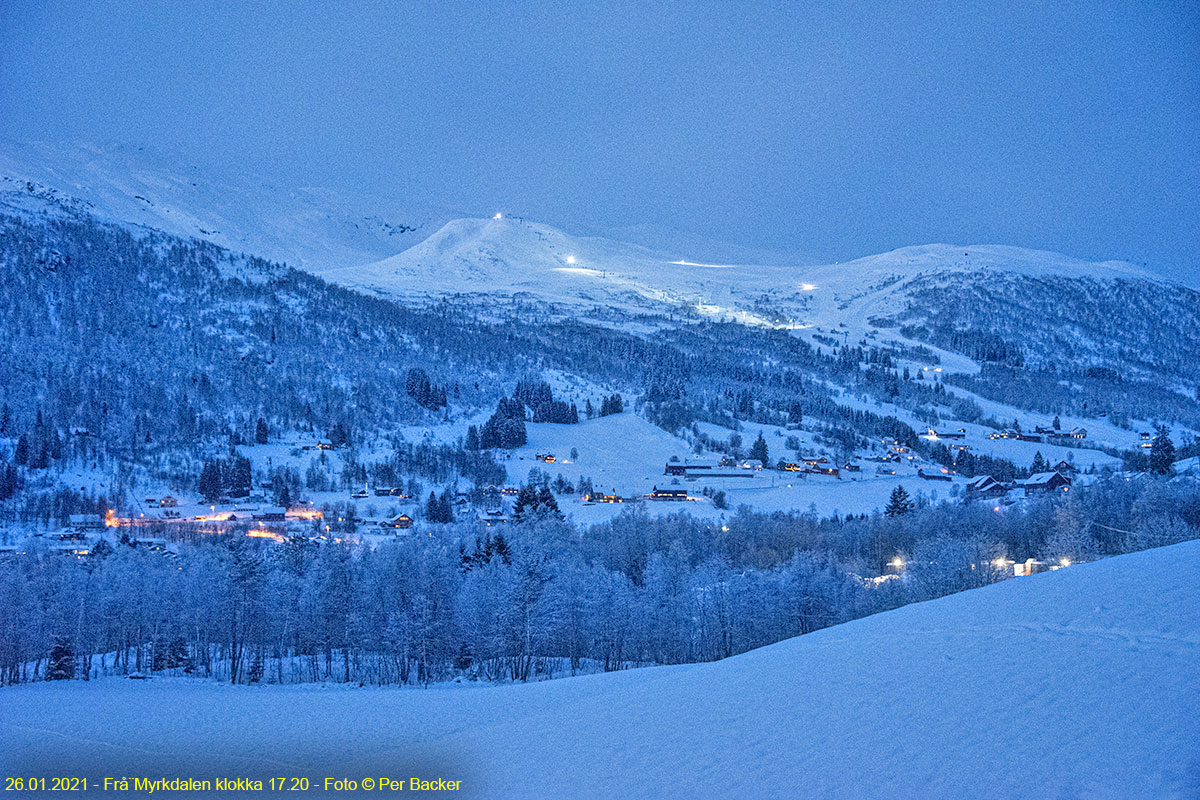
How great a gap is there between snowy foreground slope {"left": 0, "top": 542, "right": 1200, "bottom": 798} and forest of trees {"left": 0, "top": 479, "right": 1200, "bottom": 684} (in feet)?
45.4

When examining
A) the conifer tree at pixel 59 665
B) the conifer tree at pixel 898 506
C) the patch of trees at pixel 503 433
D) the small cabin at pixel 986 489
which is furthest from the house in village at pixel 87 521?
the small cabin at pixel 986 489

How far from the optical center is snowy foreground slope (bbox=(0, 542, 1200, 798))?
47.3 feet

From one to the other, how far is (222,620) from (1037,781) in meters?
46.1

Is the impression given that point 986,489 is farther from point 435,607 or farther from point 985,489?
point 435,607

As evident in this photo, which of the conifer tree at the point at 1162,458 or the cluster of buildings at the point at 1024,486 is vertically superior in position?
the conifer tree at the point at 1162,458

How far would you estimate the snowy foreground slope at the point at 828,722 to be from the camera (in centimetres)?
1441

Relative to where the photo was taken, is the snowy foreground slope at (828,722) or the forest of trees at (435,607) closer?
the snowy foreground slope at (828,722)

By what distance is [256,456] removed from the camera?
406 feet

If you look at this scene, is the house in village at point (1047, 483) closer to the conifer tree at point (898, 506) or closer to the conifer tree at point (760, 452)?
the conifer tree at point (898, 506)

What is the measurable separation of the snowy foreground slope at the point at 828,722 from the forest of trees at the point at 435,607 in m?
13.9

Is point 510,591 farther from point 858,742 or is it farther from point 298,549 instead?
point 858,742

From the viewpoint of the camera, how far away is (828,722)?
58.3ft

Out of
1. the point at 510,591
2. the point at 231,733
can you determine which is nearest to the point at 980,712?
the point at 231,733

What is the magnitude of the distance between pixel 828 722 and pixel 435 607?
3397 centimetres
